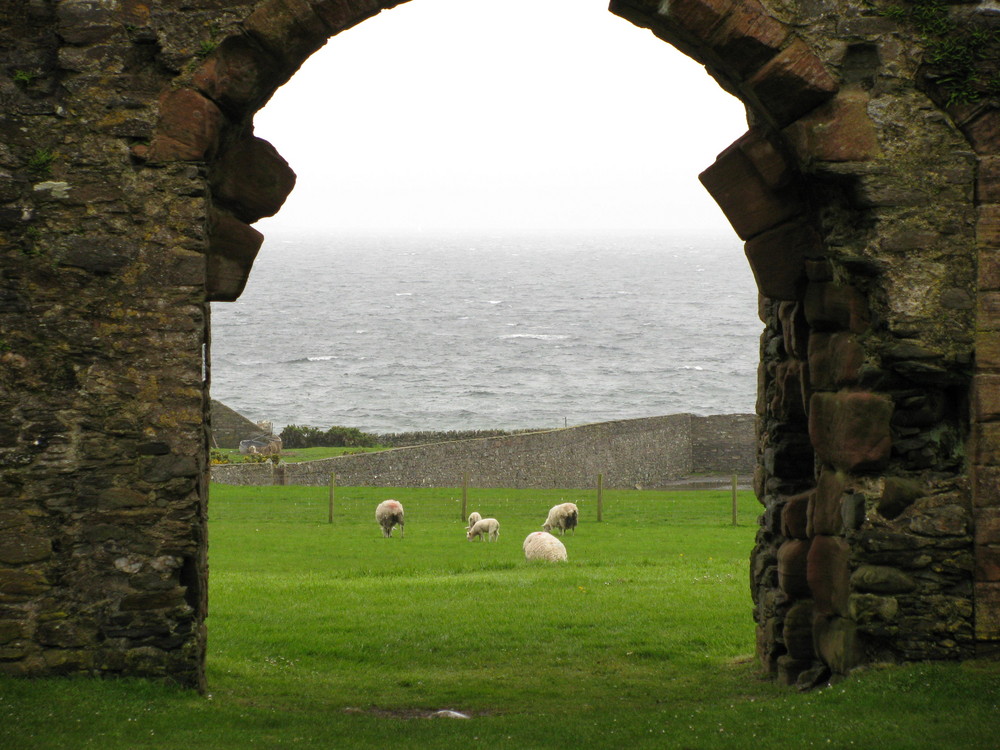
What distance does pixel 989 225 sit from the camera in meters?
7.81

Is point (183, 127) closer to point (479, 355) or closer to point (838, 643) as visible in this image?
point (838, 643)

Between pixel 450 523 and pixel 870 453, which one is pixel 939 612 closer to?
pixel 870 453

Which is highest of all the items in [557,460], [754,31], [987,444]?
[754,31]

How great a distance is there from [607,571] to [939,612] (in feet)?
28.7

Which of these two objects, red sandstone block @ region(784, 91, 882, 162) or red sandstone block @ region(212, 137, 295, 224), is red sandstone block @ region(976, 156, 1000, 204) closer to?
red sandstone block @ region(784, 91, 882, 162)

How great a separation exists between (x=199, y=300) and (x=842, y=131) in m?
4.42

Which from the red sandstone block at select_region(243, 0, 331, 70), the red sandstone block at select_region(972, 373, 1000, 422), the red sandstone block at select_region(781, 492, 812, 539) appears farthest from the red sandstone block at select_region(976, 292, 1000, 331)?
the red sandstone block at select_region(243, 0, 331, 70)

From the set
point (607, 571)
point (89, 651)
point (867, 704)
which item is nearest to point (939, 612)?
point (867, 704)

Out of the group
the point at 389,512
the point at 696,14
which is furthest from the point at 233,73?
the point at 389,512

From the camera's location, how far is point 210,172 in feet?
27.5

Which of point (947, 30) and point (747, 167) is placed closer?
point (947, 30)

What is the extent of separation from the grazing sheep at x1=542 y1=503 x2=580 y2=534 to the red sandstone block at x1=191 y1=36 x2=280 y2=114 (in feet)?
53.6

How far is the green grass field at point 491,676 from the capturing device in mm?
6938

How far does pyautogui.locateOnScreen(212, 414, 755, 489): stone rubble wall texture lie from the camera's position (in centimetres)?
3347
